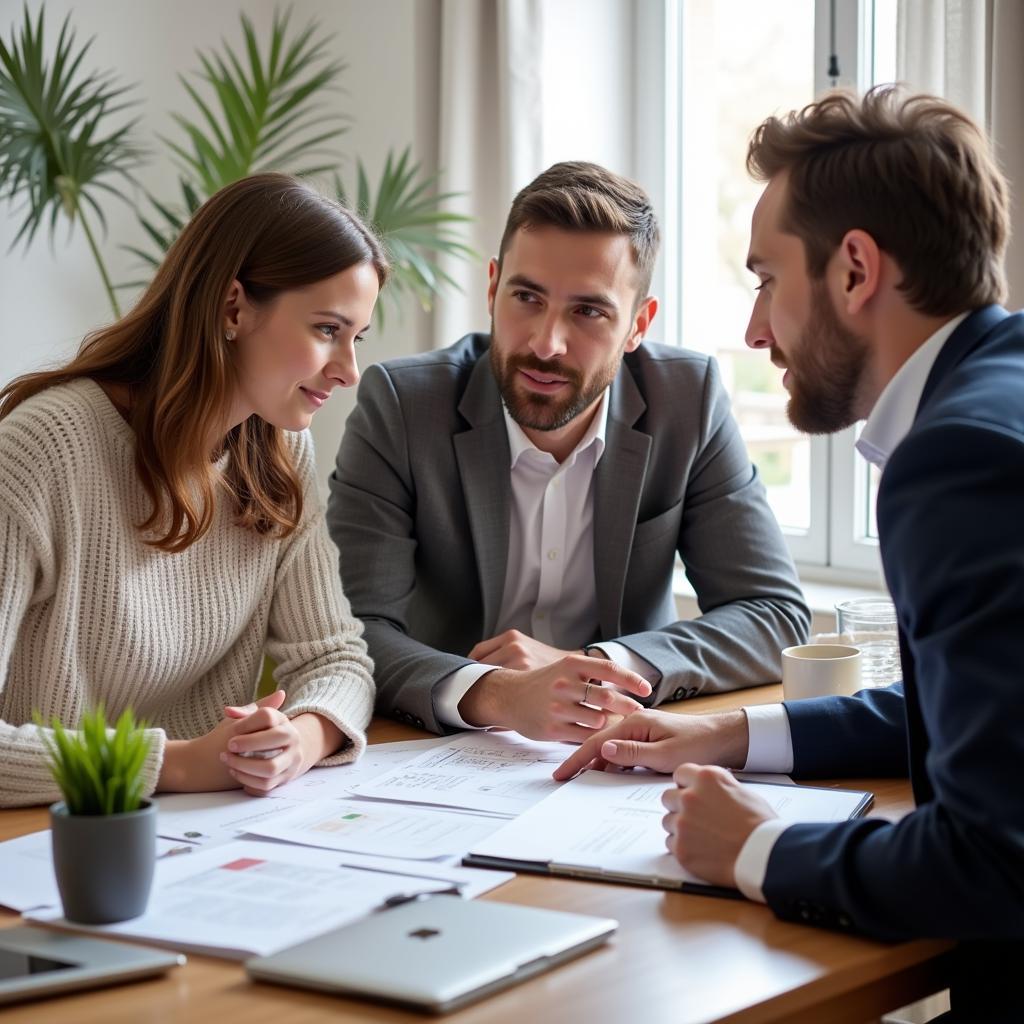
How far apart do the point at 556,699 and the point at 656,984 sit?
729 mm

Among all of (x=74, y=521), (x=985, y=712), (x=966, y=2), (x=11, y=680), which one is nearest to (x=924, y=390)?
(x=985, y=712)

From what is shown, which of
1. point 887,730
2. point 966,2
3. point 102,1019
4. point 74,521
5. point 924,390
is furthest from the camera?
point 966,2

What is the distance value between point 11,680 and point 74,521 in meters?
0.22

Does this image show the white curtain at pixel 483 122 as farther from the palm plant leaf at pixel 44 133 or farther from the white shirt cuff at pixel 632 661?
the white shirt cuff at pixel 632 661

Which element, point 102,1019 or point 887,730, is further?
point 887,730

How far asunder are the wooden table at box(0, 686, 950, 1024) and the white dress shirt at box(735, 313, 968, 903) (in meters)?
0.04

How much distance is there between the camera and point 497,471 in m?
2.33

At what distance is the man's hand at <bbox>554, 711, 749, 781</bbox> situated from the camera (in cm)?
159

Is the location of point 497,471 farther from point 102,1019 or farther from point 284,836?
point 102,1019

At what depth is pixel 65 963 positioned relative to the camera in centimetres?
107

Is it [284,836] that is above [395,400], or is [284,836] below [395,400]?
below

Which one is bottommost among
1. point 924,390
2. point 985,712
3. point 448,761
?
point 448,761

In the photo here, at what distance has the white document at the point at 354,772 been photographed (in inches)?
62.2

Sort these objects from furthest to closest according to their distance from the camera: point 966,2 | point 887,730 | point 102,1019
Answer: point 966,2 → point 887,730 → point 102,1019
